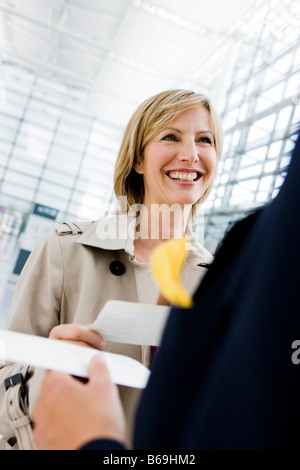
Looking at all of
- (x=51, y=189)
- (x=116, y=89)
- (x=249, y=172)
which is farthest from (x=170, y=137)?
(x=51, y=189)

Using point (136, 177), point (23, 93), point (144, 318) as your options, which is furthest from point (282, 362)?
point (23, 93)

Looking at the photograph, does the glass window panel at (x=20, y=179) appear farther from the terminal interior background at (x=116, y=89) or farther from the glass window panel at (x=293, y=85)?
the glass window panel at (x=293, y=85)

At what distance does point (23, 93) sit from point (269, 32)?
14.2 metres

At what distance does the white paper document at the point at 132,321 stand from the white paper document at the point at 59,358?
0.17 feet

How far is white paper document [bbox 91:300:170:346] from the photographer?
667 millimetres

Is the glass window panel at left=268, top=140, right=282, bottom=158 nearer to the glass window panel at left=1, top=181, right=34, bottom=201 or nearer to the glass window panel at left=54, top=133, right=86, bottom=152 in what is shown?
the glass window panel at left=54, top=133, right=86, bottom=152

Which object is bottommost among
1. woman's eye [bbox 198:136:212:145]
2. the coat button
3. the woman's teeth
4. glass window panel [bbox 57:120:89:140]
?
the coat button

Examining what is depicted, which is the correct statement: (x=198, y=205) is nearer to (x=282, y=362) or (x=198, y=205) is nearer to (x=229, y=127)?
(x=282, y=362)

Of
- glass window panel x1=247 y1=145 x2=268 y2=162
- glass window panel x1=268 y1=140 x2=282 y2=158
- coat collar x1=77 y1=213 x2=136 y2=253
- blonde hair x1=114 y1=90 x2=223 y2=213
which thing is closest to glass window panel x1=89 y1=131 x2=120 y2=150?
glass window panel x1=247 y1=145 x2=268 y2=162

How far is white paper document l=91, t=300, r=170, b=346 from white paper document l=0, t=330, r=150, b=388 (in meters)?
0.05

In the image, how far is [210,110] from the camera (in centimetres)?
164

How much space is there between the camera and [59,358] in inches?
24.1

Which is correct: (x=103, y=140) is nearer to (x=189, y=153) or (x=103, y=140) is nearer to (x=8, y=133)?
(x=8, y=133)

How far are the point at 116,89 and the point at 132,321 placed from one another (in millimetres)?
18483
